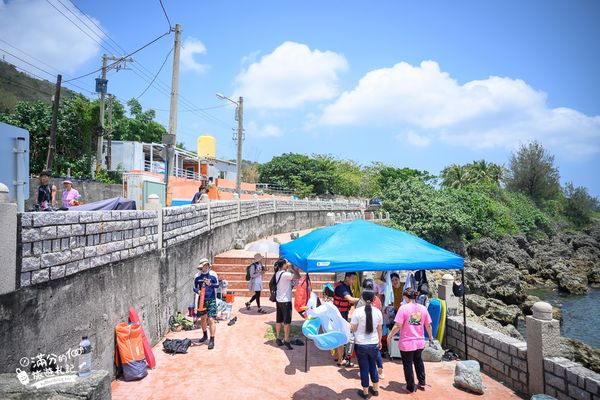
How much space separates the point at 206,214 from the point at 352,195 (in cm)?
4297

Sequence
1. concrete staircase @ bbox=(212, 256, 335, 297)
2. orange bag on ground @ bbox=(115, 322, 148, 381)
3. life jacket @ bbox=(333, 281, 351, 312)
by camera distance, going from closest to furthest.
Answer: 1. orange bag on ground @ bbox=(115, 322, 148, 381)
2. life jacket @ bbox=(333, 281, 351, 312)
3. concrete staircase @ bbox=(212, 256, 335, 297)

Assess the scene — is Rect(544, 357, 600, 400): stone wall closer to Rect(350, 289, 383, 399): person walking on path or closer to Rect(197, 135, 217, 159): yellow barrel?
Rect(350, 289, 383, 399): person walking on path

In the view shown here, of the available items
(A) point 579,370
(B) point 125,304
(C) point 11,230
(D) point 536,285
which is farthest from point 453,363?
(D) point 536,285

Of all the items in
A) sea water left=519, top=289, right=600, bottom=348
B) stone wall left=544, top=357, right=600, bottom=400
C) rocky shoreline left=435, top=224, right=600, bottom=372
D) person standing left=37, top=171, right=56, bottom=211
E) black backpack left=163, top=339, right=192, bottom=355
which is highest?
person standing left=37, top=171, right=56, bottom=211

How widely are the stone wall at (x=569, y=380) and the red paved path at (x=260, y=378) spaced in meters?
0.72

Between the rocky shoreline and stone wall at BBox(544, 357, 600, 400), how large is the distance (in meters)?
5.05

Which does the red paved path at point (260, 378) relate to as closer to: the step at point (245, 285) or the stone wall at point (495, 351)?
the stone wall at point (495, 351)

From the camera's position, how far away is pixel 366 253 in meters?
6.87

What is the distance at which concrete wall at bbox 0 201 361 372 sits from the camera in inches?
156

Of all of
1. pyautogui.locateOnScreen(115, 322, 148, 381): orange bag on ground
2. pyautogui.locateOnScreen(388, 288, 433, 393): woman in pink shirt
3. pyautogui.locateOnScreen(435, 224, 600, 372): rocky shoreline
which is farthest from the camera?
pyautogui.locateOnScreen(435, 224, 600, 372): rocky shoreline

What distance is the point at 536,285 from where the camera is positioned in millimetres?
26188

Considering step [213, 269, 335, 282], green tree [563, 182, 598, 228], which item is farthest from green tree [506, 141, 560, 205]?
step [213, 269, 335, 282]

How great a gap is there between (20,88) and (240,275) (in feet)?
195

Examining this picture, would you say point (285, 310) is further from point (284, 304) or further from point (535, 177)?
point (535, 177)
